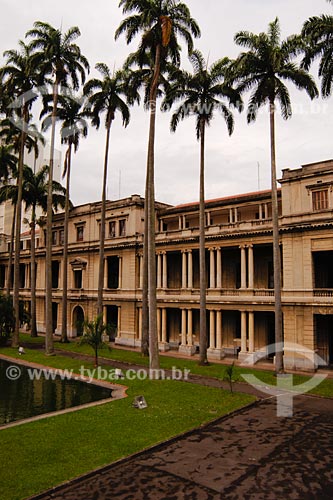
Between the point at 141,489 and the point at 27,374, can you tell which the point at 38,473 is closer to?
the point at 141,489

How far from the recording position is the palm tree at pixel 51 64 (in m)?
28.6

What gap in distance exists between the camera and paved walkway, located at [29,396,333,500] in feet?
30.7

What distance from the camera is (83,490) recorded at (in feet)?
30.9

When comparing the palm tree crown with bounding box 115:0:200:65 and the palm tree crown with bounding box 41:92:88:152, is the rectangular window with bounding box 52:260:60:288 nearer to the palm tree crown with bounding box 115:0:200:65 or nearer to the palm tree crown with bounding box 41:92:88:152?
the palm tree crown with bounding box 41:92:88:152

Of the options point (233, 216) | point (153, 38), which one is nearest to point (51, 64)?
point (153, 38)

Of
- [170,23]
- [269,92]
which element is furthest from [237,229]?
[170,23]

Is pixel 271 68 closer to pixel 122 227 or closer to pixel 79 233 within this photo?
pixel 122 227

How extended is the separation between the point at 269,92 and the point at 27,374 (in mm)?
21750

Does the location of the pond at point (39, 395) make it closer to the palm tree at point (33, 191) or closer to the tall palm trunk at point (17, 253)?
the tall palm trunk at point (17, 253)

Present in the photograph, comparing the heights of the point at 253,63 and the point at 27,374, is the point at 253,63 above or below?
above

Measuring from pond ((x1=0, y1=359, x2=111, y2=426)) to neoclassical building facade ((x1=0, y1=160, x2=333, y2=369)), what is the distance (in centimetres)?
653

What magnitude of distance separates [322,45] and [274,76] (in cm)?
301

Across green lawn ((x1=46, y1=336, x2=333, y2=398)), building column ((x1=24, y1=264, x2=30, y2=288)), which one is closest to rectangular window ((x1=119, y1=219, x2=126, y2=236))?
green lawn ((x1=46, y1=336, x2=333, y2=398))

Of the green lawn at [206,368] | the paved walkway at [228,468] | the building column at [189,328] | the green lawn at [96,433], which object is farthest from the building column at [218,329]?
the paved walkway at [228,468]
